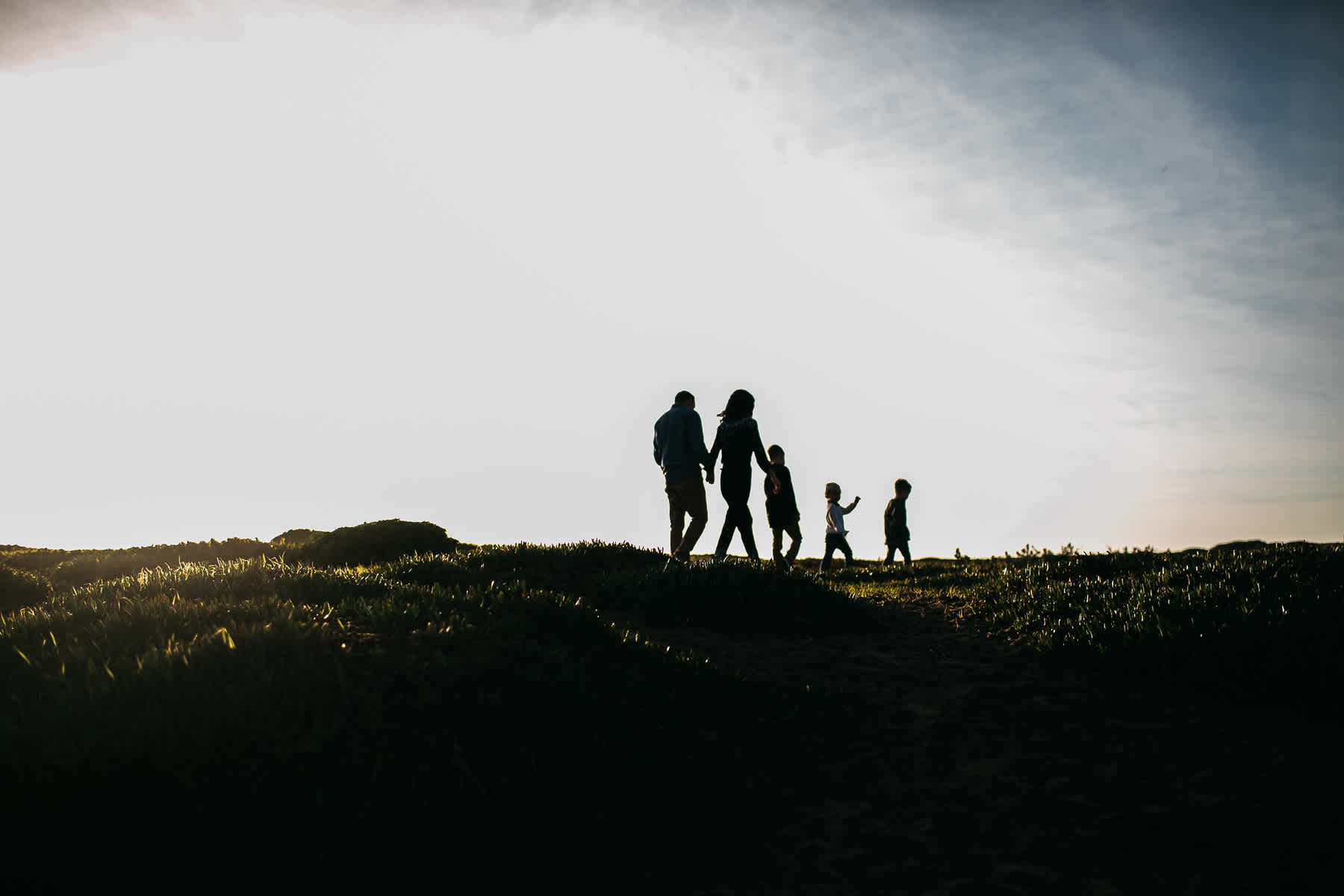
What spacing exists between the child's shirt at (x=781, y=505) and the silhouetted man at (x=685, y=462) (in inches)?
97.2

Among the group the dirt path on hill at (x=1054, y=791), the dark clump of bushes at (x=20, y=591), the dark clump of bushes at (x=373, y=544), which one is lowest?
the dirt path on hill at (x=1054, y=791)

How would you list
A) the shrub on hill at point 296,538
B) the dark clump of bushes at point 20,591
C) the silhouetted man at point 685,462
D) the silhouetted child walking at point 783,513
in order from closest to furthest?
the dark clump of bushes at point 20,591, the silhouetted man at point 685,462, the silhouetted child walking at point 783,513, the shrub on hill at point 296,538

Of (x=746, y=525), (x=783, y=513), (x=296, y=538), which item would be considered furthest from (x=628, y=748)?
(x=296, y=538)

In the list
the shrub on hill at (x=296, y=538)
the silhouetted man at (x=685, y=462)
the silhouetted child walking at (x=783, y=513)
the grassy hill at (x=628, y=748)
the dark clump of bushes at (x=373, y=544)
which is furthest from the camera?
the shrub on hill at (x=296, y=538)

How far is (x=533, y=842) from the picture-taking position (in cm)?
456

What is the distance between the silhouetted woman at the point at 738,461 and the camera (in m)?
14.2

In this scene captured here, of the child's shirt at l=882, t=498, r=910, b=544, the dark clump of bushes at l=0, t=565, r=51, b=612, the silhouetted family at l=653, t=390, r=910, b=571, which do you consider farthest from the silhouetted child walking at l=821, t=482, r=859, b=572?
the dark clump of bushes at l=0, t=565, r=51, b=612

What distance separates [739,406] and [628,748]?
9.79 metres

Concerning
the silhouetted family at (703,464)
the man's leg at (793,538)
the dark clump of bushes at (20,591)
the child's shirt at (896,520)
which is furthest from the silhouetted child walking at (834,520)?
the dark clump of bushes at (20,591)

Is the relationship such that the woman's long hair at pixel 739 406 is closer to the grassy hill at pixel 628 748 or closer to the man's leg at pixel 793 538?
the man's leg at pixel 793 538

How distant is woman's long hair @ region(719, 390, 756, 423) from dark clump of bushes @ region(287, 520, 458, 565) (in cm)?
799

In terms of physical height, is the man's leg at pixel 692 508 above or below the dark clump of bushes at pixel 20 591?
above

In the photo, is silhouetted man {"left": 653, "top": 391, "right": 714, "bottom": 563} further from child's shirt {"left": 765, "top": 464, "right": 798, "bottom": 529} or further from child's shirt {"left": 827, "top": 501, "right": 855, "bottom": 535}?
child's shirt {"left": 827, "top": 501, "right": 855, "bottom": 535}

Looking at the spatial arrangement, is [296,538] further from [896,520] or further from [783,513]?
[896,520]
